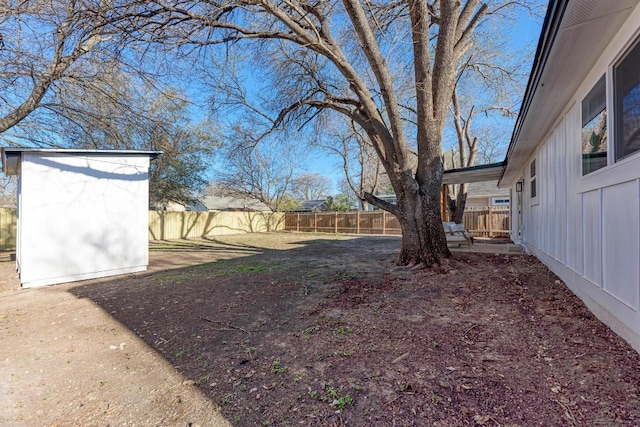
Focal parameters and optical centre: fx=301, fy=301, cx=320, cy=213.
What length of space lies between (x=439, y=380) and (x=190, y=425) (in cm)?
165

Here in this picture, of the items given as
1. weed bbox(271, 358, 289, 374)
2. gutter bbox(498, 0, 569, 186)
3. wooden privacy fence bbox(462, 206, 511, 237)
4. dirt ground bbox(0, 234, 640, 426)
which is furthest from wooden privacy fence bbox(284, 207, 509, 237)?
weed bbox(271, 358, 289, 374)

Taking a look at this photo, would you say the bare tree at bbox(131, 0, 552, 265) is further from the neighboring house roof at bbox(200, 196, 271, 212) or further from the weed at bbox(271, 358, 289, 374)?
the neighboring house roof at bbox(200, 196, 271, 212)

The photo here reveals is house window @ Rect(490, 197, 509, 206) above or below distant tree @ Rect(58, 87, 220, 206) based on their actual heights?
below

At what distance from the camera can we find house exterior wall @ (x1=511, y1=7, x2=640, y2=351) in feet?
7.60

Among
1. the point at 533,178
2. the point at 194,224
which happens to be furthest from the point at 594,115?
the point at 194,224

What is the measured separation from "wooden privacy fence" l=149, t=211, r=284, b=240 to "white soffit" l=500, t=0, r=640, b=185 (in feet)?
53.8

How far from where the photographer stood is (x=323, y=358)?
8.34ft

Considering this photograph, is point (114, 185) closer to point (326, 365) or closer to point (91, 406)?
point (91, 406)

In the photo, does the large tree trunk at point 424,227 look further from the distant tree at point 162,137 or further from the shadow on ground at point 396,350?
the distant tree at point 162,137

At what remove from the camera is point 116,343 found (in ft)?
10.0

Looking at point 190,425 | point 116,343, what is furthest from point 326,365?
point 116,343

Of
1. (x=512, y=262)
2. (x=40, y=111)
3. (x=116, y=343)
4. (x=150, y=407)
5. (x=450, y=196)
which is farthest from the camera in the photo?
(x=450, y=196)

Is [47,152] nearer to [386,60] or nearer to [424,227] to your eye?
[386,60]

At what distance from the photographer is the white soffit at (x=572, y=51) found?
2264 millimetres
